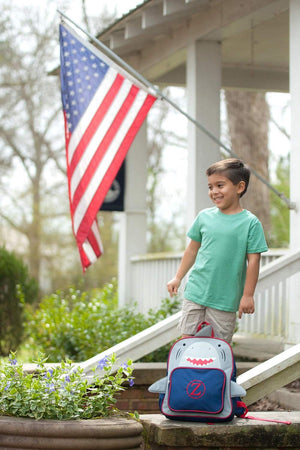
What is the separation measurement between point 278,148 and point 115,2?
22.4 feet

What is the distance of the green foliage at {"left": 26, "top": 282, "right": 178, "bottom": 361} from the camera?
7.55 m

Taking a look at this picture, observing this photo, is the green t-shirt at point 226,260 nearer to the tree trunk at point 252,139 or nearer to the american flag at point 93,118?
the american flag at point 93,118

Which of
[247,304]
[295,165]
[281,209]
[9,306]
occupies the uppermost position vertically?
[281,209]

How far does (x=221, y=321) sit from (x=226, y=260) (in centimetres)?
35

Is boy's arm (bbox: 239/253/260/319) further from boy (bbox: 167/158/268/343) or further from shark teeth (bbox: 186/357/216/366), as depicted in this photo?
shark teeth (bbox: 186/357/216/366)

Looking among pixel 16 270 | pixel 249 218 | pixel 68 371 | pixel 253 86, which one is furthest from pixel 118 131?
pixel 16 270

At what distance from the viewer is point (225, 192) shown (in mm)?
4223

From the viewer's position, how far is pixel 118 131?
6.28 meters

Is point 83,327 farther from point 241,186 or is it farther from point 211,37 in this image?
point 241,186

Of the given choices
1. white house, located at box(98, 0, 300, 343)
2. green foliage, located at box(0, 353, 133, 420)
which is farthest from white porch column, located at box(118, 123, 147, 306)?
green foliage, located at box(0, 353, 133, 420)

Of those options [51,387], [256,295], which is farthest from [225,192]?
[256,295]

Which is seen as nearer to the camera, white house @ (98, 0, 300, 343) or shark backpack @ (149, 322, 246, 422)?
shark backpack @ (149, 322, 246, 422)

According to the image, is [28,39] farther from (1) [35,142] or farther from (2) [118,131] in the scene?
(2) [118,131]

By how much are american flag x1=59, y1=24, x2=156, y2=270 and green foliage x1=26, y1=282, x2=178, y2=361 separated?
1349 millimetres
